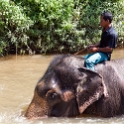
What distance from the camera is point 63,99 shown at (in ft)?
20.2

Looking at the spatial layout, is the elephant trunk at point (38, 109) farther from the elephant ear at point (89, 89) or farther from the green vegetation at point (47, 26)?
the green vegetation at point (47, 26)

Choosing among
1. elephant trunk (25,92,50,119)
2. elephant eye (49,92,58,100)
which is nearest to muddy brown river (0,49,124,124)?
elephant trunk (25,92,50,119)

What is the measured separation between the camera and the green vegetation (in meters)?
11.6

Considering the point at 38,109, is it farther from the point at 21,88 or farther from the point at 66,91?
the point at 21,88

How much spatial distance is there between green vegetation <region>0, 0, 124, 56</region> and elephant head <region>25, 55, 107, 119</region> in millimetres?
5324

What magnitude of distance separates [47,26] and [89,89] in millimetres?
6421

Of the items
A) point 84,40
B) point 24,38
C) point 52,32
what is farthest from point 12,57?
point 84,40

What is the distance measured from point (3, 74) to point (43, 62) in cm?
172

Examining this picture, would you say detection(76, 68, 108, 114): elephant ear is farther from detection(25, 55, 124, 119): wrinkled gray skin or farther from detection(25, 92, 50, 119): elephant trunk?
detection(25, 92, 50, 119): elephant trunk

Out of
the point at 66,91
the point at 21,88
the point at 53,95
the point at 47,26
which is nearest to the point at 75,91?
the point at 66,91

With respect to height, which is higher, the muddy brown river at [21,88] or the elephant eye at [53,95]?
the elephant eye at [53,95]

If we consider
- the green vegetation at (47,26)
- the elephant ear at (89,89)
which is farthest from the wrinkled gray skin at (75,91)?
the green vegetation at (47,26)

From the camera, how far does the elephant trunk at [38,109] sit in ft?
20.3

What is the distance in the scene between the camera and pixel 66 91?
614 centimetres
